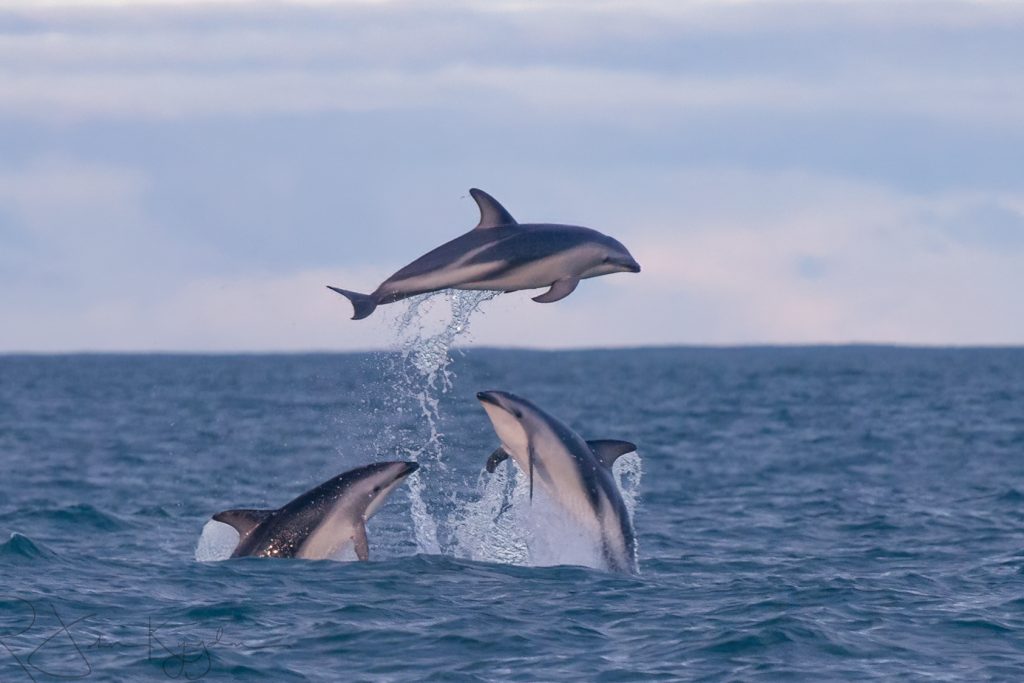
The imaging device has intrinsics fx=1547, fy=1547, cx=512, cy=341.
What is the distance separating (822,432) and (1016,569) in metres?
29.3

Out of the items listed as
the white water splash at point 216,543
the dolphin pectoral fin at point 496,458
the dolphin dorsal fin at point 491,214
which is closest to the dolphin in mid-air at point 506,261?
the dolphin dorsal fin at point 491,214

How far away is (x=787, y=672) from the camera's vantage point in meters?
12.8

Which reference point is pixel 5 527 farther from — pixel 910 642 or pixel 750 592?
pixel 910 642

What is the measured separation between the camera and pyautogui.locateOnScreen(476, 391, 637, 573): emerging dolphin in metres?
15.3

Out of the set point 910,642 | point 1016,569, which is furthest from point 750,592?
point 1016,569

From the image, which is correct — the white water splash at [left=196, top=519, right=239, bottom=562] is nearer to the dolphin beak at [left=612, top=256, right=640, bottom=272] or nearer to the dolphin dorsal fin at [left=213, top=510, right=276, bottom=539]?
the dolphin dorsal fin at [left=213, top=510, right=276, bottom=539]

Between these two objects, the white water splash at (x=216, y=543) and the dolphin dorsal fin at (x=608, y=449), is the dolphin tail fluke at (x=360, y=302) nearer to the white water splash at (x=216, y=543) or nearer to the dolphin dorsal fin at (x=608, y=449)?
the dolphin dorsal fin at (x=608, y=449)

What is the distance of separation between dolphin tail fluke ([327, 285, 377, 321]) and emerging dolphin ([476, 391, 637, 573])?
1.66 meters

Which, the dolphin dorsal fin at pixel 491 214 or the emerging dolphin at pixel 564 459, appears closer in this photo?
the dolphin dorsal fin at pixel 491 214

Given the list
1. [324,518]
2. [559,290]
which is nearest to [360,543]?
[324,518]

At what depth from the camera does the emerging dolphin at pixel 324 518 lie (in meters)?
16.2
